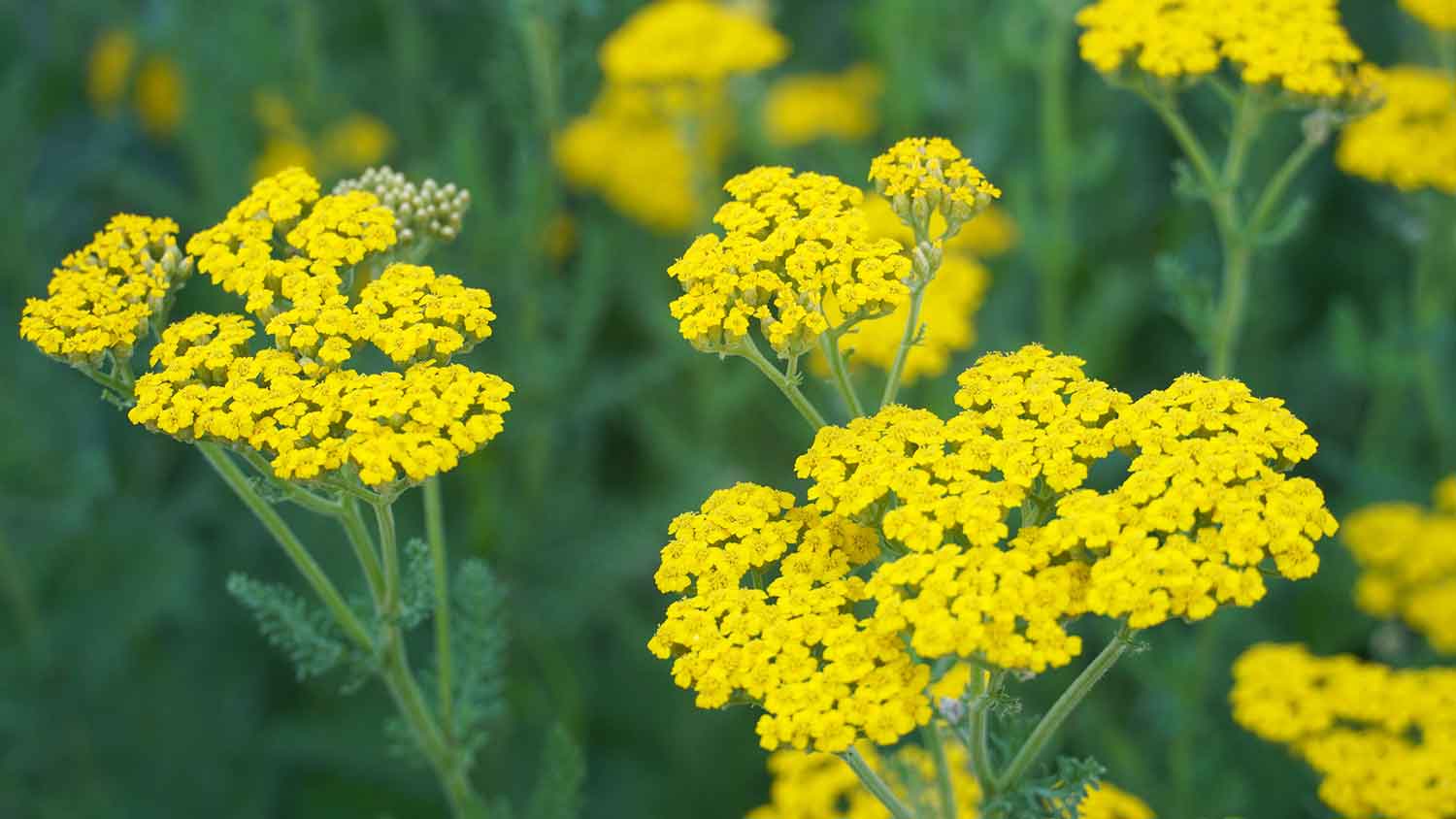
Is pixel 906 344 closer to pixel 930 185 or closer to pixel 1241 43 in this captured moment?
pixel 930 185

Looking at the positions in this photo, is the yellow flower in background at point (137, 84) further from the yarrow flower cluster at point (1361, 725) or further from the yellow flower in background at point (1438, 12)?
the yarrow flower cluster at point (1361, 725)

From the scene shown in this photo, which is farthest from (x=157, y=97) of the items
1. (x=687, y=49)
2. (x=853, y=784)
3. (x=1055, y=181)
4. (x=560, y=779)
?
(x=853, y=784)

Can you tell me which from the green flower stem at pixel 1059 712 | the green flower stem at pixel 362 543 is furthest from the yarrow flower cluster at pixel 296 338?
the green flower stem at pixel 1059 712

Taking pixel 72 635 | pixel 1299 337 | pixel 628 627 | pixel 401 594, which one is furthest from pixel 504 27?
pixel 1299 337

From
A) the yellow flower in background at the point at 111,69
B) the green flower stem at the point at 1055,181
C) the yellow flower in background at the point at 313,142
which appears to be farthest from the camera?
the yellow flower in background at the point at 111,69

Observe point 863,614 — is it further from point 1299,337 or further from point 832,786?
point 1299,337

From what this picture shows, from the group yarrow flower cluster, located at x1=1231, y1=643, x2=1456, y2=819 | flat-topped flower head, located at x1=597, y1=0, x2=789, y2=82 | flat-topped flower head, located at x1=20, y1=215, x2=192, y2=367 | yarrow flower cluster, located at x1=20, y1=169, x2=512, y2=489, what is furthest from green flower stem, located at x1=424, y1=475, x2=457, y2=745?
flat-topped flower head, located at x1=597, y1=0, x2=789, y2=82

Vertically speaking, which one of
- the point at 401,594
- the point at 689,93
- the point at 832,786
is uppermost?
the point at 689,93
